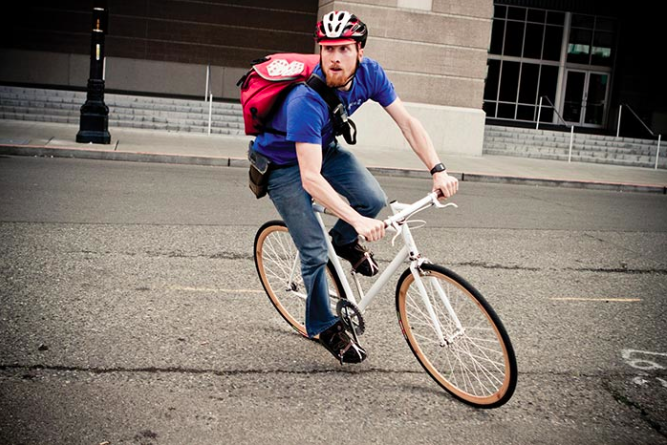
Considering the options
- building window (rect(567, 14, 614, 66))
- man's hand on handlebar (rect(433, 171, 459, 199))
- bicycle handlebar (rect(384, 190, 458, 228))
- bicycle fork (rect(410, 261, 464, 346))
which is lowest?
bicycle fork (rect(410, 261, 464, 346))

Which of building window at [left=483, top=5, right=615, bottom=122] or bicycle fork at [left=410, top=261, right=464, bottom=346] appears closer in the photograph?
bicycle fork at [left=410, top=261, right=464, bottom=346]

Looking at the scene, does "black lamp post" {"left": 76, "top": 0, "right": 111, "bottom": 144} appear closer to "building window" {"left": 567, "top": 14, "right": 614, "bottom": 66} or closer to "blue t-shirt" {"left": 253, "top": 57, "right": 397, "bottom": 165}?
"blue t-shirt" {"left": 253, "top": 57, "right": 397, "bottom": 165}

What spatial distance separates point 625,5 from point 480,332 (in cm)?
2687

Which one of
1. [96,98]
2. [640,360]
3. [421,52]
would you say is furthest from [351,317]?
[421,52]

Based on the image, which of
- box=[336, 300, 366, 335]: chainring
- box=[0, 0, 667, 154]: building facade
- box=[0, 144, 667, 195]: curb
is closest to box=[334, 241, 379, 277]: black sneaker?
box=[336, 300, 366, 335]: chainring

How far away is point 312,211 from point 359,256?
509mm

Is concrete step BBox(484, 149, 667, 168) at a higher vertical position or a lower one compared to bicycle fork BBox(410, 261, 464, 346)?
higher

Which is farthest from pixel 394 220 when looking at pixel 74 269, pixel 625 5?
pixel 625 5

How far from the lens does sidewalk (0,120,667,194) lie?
1326cm

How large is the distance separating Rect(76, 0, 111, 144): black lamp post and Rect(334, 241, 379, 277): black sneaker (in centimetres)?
1087

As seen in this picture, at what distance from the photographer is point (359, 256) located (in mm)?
4414

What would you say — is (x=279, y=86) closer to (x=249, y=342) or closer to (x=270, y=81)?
(x=270, y=81)

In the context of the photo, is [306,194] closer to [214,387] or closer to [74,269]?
[214,387]

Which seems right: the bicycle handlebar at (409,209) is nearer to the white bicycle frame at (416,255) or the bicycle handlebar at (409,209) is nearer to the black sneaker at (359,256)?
the white bicycle frame at (416,255)
